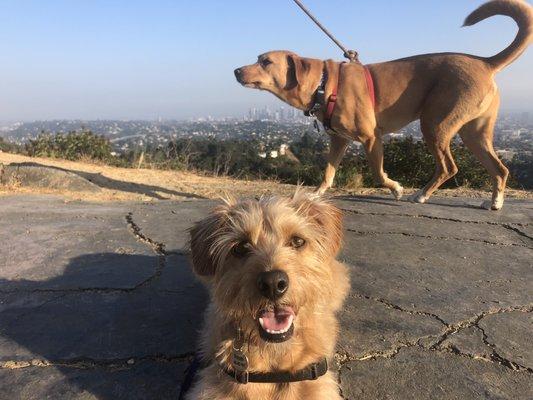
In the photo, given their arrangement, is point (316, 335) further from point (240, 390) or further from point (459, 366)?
point (459, 366)

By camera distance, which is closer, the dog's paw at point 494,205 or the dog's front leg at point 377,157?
the dog's paw at point 494,205

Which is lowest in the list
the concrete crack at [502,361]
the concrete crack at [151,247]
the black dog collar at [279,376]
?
the concrete crack at [151,247]

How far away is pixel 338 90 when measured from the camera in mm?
6082

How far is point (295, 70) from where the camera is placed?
6293mm

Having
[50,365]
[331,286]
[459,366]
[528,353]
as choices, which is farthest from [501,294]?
[50,365]

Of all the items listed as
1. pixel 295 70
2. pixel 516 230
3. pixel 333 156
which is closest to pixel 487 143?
pixel 516 230

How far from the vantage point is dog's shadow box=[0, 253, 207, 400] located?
238 centimetres

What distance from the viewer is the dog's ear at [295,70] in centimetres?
626

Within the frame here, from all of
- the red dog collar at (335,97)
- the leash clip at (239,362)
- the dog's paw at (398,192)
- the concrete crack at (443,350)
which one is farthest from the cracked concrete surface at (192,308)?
the red dog collar at (335,97)

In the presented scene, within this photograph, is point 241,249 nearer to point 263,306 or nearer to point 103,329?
point 263,306

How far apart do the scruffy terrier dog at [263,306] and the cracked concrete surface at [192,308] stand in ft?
0.92

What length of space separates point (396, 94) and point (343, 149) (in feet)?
3.54

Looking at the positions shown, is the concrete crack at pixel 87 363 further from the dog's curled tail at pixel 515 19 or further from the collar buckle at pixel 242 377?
the dog's curled tail at pixel 515 19

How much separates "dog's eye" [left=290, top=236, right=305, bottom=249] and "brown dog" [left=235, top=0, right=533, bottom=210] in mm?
3809
